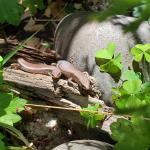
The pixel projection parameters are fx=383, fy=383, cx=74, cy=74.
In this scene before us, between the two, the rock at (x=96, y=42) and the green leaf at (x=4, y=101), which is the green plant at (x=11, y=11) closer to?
the rock at (x=96, y=42)

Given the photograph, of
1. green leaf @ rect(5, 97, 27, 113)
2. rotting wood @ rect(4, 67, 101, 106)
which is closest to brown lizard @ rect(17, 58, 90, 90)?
rotting wood @ rect(4, 67, 101, 106)

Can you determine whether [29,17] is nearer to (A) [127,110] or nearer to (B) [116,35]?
(B) [116,35]

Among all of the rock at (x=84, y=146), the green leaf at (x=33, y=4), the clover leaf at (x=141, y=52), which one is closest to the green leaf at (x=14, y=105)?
the rock at (x=84, y=146)

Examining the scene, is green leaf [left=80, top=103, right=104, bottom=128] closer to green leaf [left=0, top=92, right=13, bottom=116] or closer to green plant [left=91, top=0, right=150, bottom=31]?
green leaf [left=0, top=92, right=13, bottom=116]

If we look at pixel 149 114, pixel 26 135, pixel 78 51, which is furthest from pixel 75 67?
pixel 149 114

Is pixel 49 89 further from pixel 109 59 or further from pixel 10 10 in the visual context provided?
pixel 10 10
